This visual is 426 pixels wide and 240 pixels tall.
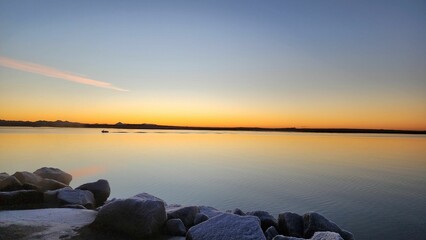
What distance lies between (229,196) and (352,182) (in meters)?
9.13

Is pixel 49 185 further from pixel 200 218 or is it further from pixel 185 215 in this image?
pixel 200 218

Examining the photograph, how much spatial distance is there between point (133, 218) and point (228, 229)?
244 cm

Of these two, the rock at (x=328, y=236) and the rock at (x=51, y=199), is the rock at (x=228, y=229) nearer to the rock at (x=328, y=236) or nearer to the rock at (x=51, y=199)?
the rock at (x=328, y=236)

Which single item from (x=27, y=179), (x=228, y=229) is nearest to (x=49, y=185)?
(x=27, y=179)

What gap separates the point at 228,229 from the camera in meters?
7.19

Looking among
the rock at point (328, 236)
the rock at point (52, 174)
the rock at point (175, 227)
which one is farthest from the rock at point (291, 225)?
the rock at point (52, 174)

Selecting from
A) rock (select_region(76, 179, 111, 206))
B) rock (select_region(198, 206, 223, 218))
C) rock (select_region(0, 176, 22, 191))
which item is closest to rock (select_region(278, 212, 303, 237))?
rock (select_region(198, 206, 223, 218))

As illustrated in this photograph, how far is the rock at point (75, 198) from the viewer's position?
430 inches

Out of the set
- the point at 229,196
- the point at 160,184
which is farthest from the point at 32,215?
the point at 160,184

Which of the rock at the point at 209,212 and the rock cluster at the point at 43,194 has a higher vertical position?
the rock cluster at the point at 43,194

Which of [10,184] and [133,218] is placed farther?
[10,184]

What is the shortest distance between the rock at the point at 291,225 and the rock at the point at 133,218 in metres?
3.35

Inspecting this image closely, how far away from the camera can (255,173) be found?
2459cm

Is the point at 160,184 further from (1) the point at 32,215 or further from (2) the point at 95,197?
(1) the point at 32,215
